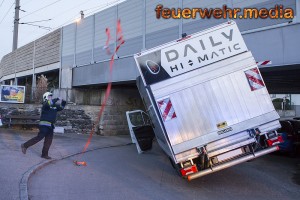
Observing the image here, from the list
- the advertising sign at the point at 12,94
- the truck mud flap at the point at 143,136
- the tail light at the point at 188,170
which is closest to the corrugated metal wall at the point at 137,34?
the advertising sign at the point at 12,94

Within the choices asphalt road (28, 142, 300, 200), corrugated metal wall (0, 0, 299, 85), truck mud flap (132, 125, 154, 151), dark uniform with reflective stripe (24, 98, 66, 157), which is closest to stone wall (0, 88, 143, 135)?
corrugated metal wall (0, 0, 299, 85)

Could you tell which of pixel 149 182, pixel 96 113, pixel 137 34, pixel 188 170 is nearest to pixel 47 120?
pixel 149 182

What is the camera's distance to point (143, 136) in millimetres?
12500

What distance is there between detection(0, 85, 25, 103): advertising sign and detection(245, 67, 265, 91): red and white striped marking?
1418 centimetres

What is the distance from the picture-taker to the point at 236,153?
658 cm

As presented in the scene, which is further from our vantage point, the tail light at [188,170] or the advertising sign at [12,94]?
the advertising sign at [12,94]

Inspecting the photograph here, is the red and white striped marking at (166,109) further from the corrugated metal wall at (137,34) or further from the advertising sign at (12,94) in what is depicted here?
the advertising sign at (12,94)

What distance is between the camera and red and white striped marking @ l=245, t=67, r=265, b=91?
6.64 m

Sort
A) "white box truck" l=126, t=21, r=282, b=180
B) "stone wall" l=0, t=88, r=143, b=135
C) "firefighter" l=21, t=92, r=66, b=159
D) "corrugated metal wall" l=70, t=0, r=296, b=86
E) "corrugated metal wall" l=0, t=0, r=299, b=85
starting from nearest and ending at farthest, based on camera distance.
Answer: "white box truck" l=126, t=21, r=282, b=180 → "firefighter" l=21, t=92, r=66, b=159 → "corrugated metal wall" l=0, t=0, r=299, b=85 → "corrugated metal wall" l=70, t=0, r=296, b=86 → "stone wall" l=0, t=88, r=143, b=135

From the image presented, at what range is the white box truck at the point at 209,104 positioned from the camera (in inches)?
255

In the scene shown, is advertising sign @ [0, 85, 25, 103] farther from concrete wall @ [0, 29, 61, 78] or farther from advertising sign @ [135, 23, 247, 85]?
advertising sign @ [135, 23, 247, 85]

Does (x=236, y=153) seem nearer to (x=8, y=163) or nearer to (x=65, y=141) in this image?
(x=8, y=163)

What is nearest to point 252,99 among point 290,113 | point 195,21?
point 195,21

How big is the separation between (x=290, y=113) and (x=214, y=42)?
40489 millimetres
